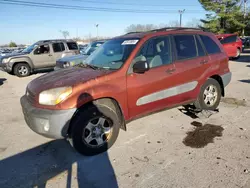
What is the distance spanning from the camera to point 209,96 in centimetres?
465

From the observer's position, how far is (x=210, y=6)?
2997cm

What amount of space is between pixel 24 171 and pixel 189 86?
3.28m

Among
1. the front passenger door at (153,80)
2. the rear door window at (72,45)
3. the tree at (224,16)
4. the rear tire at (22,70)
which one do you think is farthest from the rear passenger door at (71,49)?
the tree at (224,16)

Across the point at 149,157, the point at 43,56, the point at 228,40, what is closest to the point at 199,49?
the point at 149,157

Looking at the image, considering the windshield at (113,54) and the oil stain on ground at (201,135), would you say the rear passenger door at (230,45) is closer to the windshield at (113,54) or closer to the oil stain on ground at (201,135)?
the oil stain on ground at (201,135)

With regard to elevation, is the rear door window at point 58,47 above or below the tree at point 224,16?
Result: below

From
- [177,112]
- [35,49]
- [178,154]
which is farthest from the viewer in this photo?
[35,49]

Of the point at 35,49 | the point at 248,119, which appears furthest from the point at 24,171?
the point at 35,49

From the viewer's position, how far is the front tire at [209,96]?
448 cm

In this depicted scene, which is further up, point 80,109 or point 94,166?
point 80,109

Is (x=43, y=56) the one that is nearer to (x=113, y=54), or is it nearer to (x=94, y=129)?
(x=113, y=54)

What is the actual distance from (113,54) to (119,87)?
2.87 feet

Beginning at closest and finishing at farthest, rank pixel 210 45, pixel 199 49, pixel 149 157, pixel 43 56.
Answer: pixel 149 157 → pixel 199 49 → pixel 210 45 → pixel 43 56

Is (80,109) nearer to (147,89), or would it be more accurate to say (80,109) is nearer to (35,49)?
(147,89)
